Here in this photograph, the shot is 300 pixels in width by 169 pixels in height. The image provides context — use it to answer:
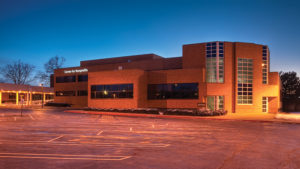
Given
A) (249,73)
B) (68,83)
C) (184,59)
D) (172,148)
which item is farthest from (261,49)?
(68,83)

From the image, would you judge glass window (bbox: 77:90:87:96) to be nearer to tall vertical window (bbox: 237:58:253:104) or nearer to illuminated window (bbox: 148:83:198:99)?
illuminated window (bbox: 148:83:198:99)

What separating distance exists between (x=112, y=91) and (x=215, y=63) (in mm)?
17346

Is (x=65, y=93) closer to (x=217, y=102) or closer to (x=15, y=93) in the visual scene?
(x=15, y=93)

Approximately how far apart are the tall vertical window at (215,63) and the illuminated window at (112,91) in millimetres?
12693

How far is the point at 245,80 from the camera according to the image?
34.8 m

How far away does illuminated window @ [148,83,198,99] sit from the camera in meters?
34.2

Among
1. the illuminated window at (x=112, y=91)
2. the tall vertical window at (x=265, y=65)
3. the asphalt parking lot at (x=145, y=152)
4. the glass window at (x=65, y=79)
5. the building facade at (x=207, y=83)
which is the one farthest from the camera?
the glass window at (x=65, y=79)

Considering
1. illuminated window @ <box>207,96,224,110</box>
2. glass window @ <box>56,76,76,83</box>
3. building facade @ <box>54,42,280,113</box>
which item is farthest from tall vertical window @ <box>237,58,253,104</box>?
glass window @ <box>56,76,76,83</box>

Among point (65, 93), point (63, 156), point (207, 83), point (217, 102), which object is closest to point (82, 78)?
point (65, 93)

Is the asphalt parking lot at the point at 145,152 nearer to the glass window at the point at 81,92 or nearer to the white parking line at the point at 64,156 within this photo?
the white parking line at the point at 64,156

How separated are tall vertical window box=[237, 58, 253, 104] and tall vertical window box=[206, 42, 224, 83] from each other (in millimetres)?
2830

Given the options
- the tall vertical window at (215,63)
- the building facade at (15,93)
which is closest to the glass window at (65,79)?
the building facade at (15,93)

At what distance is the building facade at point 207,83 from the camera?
112 feet

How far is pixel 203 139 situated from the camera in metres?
12.8
